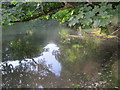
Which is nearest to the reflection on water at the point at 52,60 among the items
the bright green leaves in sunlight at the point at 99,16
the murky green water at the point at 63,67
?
the murky green water at the point at 63,67

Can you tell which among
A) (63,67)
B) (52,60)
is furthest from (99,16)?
(52,60)

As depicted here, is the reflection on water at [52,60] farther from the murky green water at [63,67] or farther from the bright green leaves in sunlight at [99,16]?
the bright green leaves in sunlight at [99,16]

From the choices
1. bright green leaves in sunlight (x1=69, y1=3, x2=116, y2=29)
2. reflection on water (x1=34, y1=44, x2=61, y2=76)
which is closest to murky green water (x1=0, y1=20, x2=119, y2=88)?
reflection on water (x1=34, y1=44, x2=61, y2=76)

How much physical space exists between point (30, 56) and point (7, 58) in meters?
0.97

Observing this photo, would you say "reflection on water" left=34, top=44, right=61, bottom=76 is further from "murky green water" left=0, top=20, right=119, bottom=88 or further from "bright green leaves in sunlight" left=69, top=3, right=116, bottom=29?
"bright green leaves in sunlight" left=69, top=3, right=116, bottom=29

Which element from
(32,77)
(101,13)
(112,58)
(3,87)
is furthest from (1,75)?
(101,13)

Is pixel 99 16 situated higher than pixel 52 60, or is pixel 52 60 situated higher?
pixel 99 16

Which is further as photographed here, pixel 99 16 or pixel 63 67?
pixel 63 67

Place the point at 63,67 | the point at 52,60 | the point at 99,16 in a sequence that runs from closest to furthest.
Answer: the point at 99,16 < the point at 63,67 < the point at 52,60

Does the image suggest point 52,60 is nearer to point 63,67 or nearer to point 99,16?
point 63,67

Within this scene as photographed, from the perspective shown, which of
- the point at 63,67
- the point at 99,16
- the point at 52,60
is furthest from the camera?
the point at 52,60

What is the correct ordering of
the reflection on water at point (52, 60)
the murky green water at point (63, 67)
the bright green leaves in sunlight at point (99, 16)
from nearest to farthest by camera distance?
the bright green leaves in sunlight at point (99, 16), the murky green water at point (63, 67), the reflection on water at point (52, 60)

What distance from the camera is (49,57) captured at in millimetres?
5887

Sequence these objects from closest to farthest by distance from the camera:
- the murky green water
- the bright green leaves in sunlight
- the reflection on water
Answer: the bright green leaves in sunlight < the murky green water < the reflection on water
